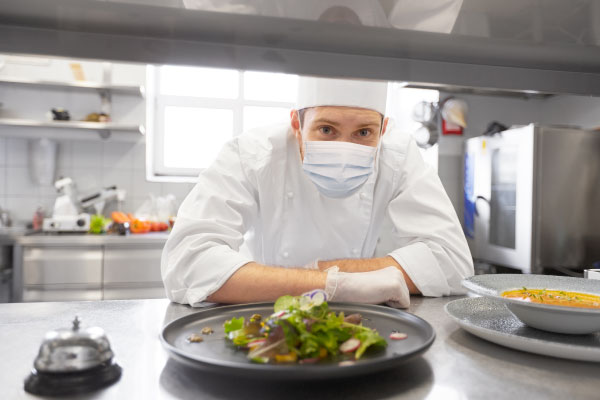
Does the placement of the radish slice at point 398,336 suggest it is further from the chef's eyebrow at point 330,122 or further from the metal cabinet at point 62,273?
the metal cabinet at point 62,273

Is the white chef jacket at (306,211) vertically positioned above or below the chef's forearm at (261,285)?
above

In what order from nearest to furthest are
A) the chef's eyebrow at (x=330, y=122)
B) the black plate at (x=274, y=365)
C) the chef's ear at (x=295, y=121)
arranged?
1. the black plate at (x=274, y=365)
2. the chef's eyebrow at (x=330, y=122)
3. the chef's ear at (x=295, y=121)

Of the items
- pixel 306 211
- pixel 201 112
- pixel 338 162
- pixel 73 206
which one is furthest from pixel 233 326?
pixel 201 112

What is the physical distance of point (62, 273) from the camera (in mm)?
2830

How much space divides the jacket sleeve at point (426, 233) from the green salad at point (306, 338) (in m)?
0.58

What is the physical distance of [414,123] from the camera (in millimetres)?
3748

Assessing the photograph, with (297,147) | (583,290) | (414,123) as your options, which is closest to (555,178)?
(414,123)

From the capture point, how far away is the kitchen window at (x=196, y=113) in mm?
3941

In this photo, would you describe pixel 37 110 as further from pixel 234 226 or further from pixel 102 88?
pixel 234 226

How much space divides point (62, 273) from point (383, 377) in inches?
107

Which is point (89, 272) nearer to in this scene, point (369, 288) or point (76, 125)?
point (76, 125)

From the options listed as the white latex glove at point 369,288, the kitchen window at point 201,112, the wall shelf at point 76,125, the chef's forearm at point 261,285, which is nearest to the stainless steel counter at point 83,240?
the wall shelf at point 76,125

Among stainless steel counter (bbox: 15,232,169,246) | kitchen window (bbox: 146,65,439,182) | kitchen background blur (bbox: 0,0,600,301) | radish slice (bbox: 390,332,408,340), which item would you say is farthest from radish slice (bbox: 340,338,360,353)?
kitchen window (bbox: 146,65,439,182)

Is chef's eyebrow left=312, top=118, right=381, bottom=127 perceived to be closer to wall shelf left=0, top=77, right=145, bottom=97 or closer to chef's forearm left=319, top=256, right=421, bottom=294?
chef's forearm left=319, top=256, right=421, bottom=294
